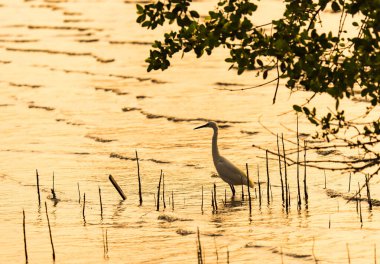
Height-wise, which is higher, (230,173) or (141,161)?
(230,173)

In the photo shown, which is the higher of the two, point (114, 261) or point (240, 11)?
point (240, 11)

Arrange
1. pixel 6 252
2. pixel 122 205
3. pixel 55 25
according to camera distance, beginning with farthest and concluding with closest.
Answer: pixel 55 25 < pixel 122 205 < pixel 6 252

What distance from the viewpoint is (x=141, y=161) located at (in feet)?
58.4

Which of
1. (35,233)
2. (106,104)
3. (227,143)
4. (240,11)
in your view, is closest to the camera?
(240,11)

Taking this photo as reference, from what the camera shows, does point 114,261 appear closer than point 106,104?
Yes

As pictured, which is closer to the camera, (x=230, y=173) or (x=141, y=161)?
(x=230, y=173)

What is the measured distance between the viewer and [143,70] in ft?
96.5

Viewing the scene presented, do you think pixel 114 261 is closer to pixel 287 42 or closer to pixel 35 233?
pixel 35 233

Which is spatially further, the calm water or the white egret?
the white egret

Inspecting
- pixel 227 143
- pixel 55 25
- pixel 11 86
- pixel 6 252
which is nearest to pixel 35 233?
pixel 6 252

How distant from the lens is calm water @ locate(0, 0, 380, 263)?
11.8 meters

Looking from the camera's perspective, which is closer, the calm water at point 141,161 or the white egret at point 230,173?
the calm water at point 141,161

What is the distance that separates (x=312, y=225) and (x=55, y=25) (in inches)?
1176

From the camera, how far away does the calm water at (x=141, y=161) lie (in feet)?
38.6
